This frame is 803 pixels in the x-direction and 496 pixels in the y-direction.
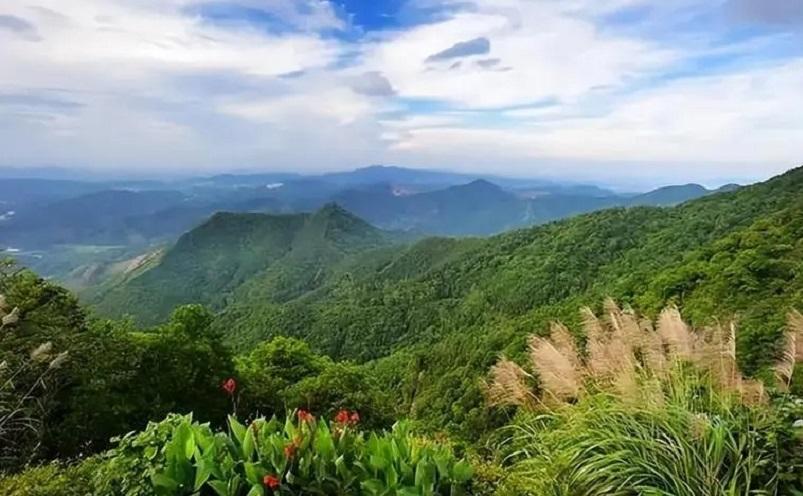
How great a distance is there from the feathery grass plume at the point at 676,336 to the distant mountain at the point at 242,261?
2755 inches

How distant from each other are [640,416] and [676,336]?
589 mm

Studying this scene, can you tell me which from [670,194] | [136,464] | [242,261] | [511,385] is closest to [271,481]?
[136,464]

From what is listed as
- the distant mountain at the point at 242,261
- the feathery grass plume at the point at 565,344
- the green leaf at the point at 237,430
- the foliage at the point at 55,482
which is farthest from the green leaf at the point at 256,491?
the distant mountain at the point at 242,261

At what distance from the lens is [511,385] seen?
331cm

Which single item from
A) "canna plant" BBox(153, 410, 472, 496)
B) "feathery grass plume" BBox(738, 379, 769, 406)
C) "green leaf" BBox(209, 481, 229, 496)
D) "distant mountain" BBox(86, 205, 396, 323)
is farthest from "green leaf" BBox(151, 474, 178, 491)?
"distant mountain" BBox(86, 205, 396, 323)

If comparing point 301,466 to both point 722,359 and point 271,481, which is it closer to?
point 271,481

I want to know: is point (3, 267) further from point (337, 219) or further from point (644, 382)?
point (337, 219)

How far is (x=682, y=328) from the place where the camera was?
297 cm

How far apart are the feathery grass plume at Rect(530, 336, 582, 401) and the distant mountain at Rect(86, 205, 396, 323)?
228ft

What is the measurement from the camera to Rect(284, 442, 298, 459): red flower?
240 cm

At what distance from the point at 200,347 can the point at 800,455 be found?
7.96 meters

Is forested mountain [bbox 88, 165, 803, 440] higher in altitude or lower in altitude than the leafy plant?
lower

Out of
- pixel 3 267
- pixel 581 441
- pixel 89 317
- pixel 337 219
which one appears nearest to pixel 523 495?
pixel 581 441

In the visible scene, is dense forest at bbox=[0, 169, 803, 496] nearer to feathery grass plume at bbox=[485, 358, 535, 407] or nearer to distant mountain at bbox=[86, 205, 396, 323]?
feathery grass plume at bbox=[485, 358, 535, 407]
